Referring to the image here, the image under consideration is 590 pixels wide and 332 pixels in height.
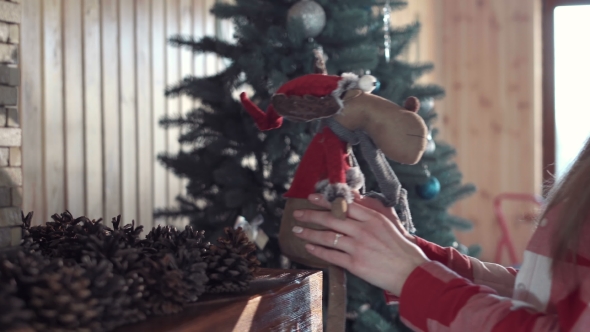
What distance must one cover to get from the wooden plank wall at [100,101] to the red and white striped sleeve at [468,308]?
1428 mm

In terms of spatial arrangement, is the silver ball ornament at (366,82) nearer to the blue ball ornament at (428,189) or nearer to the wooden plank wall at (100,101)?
the blue ball ornament at (428,189)

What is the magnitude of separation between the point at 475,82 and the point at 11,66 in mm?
3297

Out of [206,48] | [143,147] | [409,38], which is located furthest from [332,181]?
[143,147]

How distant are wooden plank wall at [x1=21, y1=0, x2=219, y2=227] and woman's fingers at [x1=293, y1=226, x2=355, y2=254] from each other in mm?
1255

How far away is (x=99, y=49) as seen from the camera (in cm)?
199

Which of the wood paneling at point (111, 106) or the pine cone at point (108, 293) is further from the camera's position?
the wood paneling at point (111, 106)

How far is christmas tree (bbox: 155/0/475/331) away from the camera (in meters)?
1.30

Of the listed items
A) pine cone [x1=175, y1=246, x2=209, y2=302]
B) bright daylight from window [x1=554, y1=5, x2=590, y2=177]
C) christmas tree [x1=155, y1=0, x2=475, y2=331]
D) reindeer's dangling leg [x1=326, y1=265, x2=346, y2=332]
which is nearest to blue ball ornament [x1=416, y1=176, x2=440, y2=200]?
christmas tree [x1=155, y1=0, x2=475, y2=331]

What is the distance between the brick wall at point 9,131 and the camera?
22.0 inches

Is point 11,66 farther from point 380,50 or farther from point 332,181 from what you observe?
point 380,50

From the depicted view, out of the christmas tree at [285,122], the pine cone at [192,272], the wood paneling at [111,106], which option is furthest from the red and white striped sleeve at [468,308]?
the wood paneling at [111,106]

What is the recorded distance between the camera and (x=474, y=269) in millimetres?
797

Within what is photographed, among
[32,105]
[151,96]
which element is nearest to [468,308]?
[32,105]

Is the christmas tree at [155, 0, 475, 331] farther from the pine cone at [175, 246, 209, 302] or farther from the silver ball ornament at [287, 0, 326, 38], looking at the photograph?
the pine cone at [175, 246, 209, 302]
